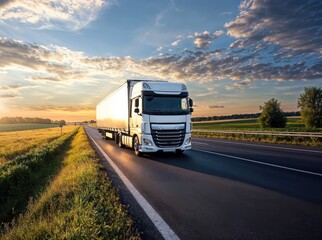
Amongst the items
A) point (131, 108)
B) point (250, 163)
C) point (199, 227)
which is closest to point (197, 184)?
point (199, 227)

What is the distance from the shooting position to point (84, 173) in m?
8.35

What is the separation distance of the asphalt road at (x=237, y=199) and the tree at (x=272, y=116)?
188 ft

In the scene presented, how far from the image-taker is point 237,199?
5836 mm

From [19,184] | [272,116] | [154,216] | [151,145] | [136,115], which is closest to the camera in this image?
[154,216]

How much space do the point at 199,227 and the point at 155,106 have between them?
30.8ft

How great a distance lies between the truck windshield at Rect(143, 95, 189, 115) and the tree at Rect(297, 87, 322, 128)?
60.4 m

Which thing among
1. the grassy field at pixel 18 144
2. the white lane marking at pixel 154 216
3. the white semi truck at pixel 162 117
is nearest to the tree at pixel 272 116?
the grassy field at pixel 18 144

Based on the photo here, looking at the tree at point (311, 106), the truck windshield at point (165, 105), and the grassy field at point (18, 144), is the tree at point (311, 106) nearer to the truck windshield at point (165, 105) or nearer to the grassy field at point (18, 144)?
the grassy field at point (18, 144)

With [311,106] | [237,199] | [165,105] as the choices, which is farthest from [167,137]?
[311,106]

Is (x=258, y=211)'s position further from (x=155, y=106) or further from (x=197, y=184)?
(x=155, y=106)

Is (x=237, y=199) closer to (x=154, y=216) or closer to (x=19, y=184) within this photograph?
(x=154, y=216)

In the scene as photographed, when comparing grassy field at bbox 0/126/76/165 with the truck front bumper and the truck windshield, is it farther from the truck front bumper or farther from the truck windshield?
the truck windshield

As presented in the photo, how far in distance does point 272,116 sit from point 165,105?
56756mm

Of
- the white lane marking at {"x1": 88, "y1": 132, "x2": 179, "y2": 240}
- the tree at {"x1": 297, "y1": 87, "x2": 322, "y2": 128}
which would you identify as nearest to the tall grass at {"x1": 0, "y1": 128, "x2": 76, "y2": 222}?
the white lane marking at {"x1": 88, "y1": 132, "x2": 179, "y2": 240}
